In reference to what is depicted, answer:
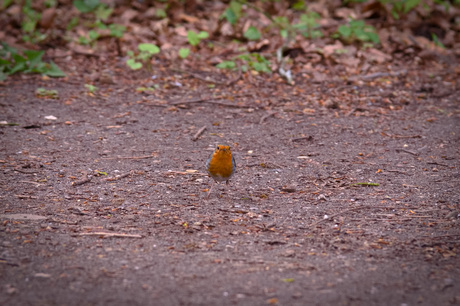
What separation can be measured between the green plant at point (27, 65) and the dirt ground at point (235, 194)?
232mm

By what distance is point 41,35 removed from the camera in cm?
824

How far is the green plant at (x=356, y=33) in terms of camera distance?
8375mm

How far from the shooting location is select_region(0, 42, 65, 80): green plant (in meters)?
7.20

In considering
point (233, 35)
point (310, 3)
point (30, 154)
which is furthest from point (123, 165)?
point (310, 3)

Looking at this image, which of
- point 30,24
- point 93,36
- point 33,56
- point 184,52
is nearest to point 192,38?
point 184,52

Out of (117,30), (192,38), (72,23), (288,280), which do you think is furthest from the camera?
(72,23)

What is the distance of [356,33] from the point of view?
843 cm

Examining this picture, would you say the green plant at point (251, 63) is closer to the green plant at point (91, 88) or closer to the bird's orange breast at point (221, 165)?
the green plant at point (91, 88)

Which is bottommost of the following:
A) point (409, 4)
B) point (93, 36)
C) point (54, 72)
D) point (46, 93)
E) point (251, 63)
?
point (46, 93)

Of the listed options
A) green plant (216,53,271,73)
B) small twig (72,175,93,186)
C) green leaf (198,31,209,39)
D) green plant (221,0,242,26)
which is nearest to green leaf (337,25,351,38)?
green plant (216,53,271,73)

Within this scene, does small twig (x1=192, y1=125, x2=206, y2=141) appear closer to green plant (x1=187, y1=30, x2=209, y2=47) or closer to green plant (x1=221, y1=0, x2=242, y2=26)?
green plant (x1=187, y1=30, x2=209, y2=47)

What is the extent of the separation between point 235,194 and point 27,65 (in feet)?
15.1

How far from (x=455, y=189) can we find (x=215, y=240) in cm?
226

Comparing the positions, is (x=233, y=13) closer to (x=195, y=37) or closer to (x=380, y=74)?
(x=195, y=37)
